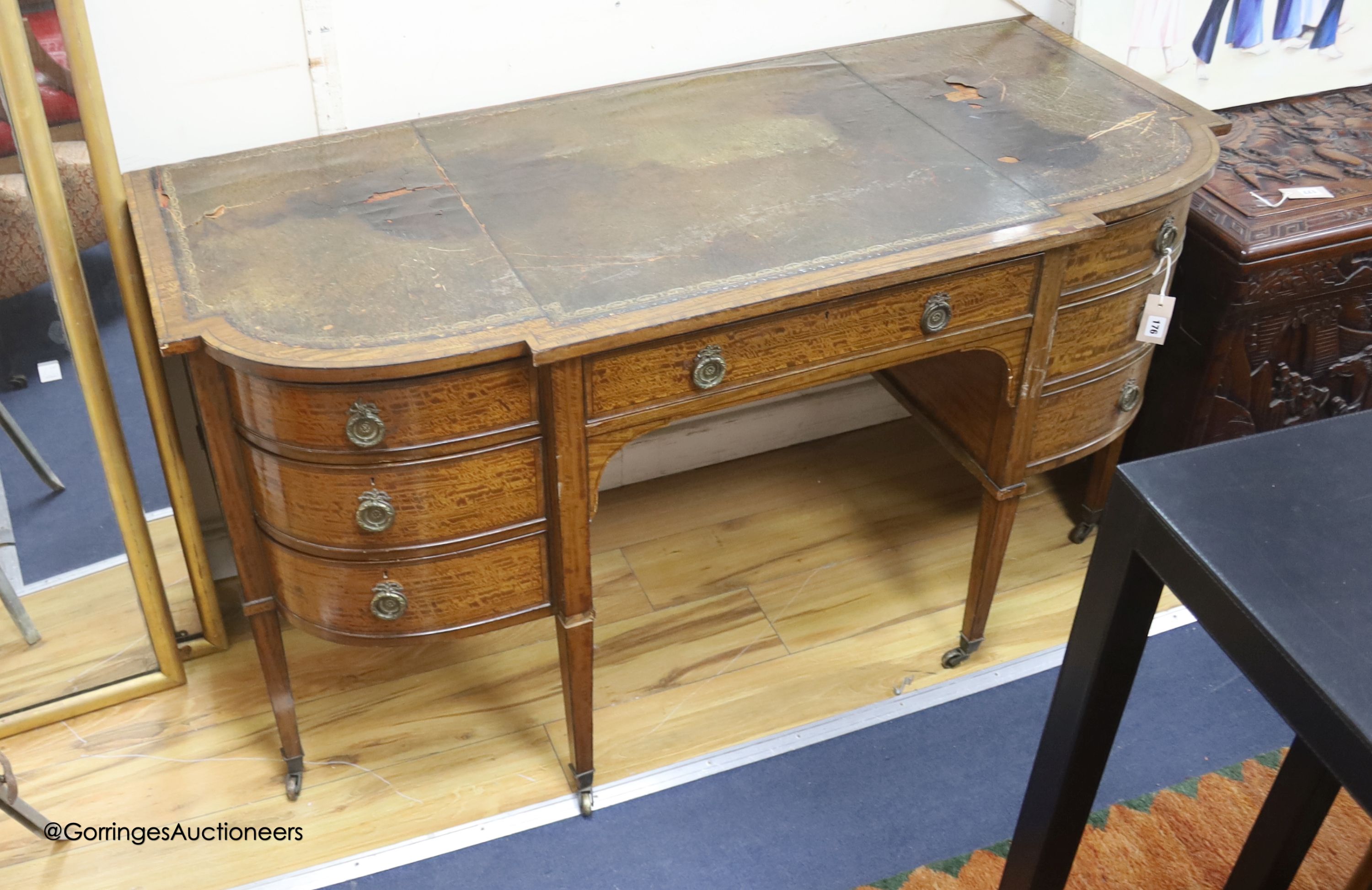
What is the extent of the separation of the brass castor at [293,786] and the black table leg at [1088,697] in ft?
3.50

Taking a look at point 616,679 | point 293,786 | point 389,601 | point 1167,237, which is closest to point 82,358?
point 389,601

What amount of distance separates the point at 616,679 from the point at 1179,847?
905 millimetres

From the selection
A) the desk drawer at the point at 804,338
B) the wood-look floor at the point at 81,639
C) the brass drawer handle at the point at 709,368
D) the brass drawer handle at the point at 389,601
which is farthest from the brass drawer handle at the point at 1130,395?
the wood-look floor at the point at 81,639

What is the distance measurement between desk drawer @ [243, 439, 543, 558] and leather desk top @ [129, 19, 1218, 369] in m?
0.16

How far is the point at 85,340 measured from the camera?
170cm

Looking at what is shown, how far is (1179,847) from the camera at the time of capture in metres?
1.79

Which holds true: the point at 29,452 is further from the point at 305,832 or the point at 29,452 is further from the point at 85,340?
the point at 305,832

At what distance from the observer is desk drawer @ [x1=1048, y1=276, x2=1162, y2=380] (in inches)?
67.6

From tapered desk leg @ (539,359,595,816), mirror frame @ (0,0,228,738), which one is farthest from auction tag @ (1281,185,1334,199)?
mirror frame @ (0,0,228,738)

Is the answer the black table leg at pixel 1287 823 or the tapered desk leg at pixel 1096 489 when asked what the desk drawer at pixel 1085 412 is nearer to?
the tapered desk leg at pixel 1096 489

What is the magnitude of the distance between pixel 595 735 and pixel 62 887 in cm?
79

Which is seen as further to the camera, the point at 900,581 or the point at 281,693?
the point at 900,581

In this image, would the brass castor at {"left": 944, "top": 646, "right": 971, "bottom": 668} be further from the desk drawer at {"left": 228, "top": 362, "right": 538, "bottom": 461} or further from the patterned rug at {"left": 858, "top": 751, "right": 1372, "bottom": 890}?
the desk drawer at {"left": 228, "top": 362, "right": 538, "bottom": 461}

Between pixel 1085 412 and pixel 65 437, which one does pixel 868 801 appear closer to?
pixel 1085 412
